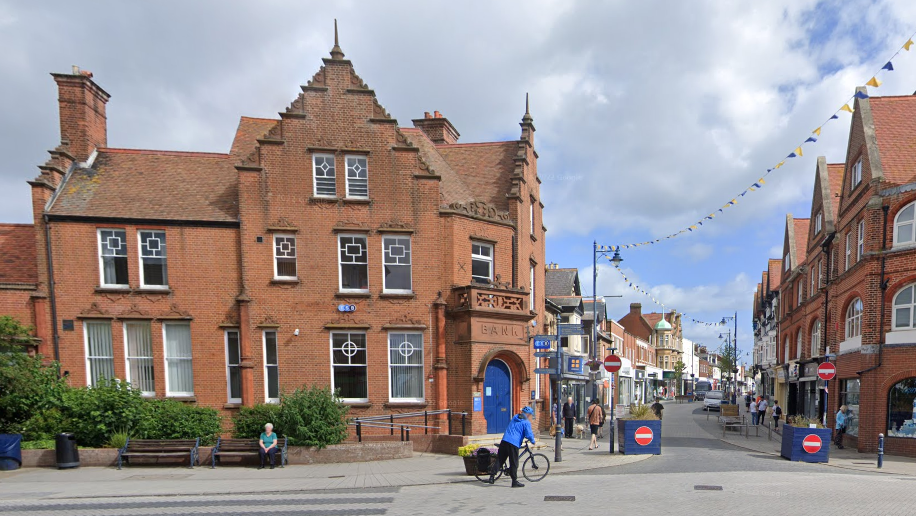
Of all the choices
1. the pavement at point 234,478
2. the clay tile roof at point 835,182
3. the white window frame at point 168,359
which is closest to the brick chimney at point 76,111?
the white window frame at point 168,359

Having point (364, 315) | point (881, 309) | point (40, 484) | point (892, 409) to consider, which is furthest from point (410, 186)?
point (892, 409)

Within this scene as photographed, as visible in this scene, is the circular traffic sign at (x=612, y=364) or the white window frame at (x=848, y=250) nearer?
the circular traffic sign at (x=612, y=364)

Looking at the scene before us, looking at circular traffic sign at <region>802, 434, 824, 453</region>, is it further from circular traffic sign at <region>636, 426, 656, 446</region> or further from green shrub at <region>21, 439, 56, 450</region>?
green shrub at <region>21, 439, 56, 450</region>

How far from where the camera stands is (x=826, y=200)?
26.3 m

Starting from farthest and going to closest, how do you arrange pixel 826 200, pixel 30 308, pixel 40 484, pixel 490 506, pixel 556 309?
1. pixel 556 309
2. pixel 826 200
3. pixel 30 308
4. pixel 40 484
5. pixel 490 506

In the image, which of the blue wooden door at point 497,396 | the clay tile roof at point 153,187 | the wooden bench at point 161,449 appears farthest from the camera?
the blue wooden door at point 497,396

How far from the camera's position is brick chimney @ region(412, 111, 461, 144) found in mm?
24281

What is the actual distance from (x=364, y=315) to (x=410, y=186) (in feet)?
14.8

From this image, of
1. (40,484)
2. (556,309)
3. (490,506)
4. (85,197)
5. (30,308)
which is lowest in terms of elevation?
(490,506)

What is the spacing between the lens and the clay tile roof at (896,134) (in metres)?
18.7

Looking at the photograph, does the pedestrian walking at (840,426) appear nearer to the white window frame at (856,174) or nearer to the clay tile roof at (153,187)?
the white window frame at (856,174)

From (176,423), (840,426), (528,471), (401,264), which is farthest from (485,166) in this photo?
(840,426)

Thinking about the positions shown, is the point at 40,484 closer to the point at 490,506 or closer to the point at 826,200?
the point at 490,506

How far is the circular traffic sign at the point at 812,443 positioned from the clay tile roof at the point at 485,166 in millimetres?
11949
